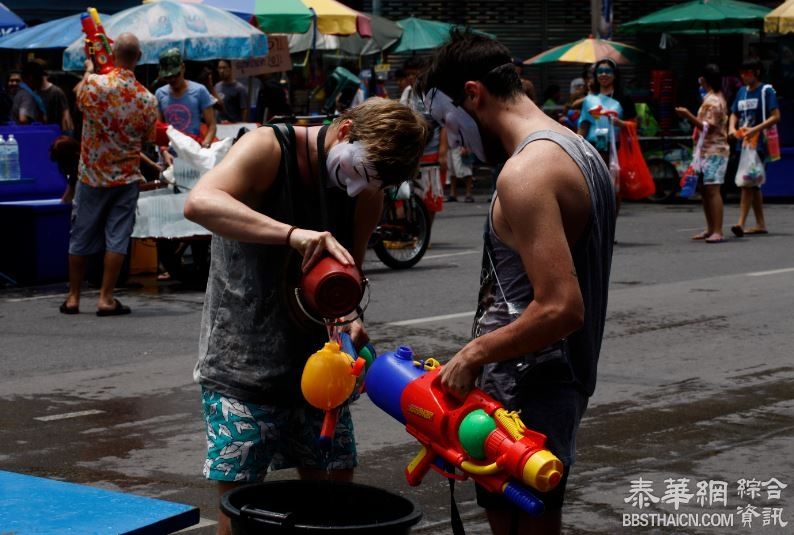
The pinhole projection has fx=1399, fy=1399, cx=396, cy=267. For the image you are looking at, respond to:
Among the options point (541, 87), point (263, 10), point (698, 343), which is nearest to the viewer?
point (698, 343)

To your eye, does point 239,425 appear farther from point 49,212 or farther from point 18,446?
point 49,212

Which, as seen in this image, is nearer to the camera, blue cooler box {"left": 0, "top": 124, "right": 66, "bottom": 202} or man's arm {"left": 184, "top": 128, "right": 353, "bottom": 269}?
man's arm {"left": 184, "top": 128, "right": 353, "bottom": 269}

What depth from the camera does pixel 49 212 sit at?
12.0 meters

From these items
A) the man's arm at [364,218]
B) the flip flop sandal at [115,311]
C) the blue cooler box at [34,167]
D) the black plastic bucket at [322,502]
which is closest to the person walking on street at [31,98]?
the blue cooler box at [34,167]

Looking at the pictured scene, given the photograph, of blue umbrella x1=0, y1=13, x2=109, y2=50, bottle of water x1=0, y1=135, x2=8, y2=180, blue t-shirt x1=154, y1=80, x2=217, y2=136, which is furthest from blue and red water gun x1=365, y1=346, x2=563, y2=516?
blue umbrella x1=0, y1=13, x2=109, y2=50

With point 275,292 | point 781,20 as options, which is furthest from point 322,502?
point 781,20

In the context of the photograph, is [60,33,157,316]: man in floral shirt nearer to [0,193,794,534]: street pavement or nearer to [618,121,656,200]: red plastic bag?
[0,193,794,534]: street pavement

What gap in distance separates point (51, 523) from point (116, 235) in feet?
24.1

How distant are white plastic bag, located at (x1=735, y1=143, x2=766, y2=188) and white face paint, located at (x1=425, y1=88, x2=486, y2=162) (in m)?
12.4

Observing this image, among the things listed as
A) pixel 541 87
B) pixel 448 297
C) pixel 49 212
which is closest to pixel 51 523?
pixel 448 297

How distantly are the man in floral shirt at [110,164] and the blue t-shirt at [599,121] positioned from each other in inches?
206

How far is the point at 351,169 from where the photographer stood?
12.1 feet

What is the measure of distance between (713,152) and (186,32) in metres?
5.70

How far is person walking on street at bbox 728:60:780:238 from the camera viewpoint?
15.3 metres
